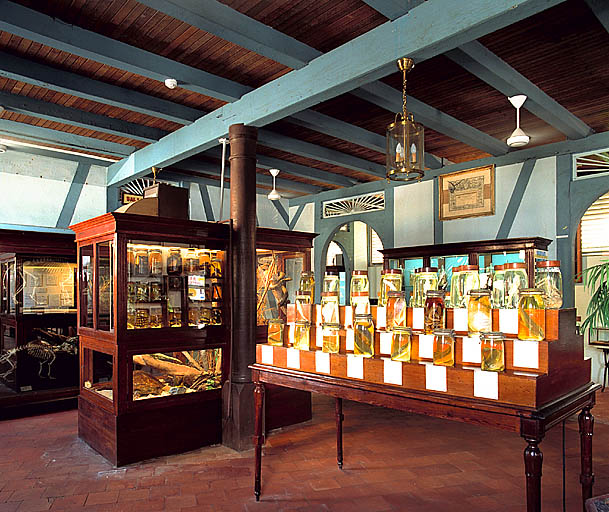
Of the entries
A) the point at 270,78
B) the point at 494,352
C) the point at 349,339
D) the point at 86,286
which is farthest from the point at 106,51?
the point at 494,352

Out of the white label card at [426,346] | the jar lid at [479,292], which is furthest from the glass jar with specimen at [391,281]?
the jar lid at [479,292]

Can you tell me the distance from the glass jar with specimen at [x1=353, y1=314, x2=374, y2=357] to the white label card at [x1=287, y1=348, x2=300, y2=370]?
441mm

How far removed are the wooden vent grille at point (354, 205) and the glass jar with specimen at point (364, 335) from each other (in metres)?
5.90

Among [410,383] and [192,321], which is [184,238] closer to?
[192,321]

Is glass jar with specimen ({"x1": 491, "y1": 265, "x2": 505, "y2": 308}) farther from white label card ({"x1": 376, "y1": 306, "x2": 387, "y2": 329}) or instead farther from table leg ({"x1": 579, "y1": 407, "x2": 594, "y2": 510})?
table leg ({"x1": 579, "y1": 407, "x2": 594, "y2": 510})

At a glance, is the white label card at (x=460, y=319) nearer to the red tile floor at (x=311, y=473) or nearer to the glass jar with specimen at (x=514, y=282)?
the glass jar with specimen at (x=514, y=282)

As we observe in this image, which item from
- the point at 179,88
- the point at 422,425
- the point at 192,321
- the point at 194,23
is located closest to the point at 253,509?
the point at 192,321

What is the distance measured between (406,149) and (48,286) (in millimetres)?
4239

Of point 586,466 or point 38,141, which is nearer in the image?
point 586,466

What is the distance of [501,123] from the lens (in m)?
5.83

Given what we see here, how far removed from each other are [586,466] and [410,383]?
1114 mm

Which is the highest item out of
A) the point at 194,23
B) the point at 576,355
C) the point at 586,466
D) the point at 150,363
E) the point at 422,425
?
the point at 194,23

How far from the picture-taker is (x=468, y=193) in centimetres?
725

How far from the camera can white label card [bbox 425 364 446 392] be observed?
237cm
